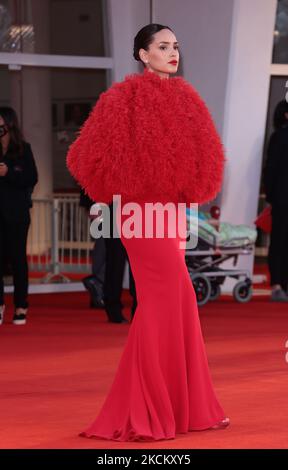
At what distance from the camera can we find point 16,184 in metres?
8.73

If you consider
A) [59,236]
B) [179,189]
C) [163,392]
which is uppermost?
[179,189]

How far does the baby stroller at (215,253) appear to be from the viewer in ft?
35.7

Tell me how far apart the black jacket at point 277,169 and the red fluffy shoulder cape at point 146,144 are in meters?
6.17

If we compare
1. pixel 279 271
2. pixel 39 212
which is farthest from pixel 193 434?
pixel 39 212

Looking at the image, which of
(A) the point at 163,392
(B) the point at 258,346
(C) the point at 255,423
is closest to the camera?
(A) the point at 163,392

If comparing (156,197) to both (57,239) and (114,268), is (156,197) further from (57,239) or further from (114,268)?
(57,239)

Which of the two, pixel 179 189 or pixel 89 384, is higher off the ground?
pixel 179 189

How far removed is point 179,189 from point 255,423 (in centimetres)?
114

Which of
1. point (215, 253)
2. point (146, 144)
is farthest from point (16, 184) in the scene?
point (146, 144)

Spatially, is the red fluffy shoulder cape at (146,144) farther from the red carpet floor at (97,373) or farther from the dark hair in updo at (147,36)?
the red carpet floor at (97,373)

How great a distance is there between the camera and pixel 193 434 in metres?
4.80

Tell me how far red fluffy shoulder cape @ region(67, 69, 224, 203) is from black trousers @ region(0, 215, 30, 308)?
13.2ft

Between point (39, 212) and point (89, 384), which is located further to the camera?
point (39, 212)

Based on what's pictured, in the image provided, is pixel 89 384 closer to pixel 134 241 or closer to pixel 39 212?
pixel 134 241
